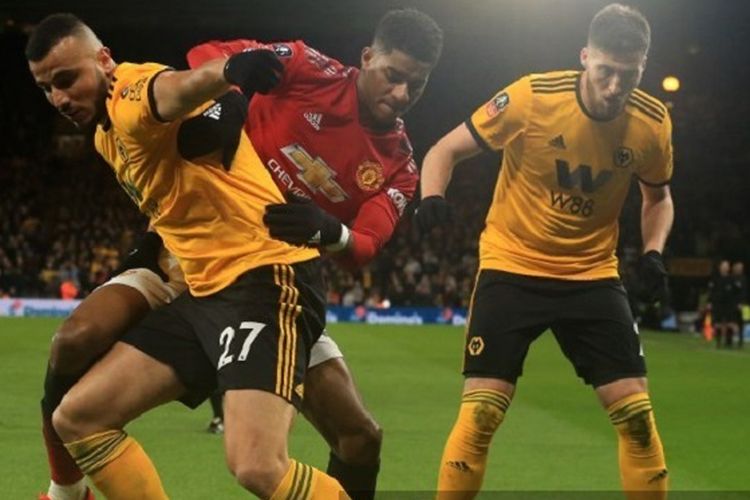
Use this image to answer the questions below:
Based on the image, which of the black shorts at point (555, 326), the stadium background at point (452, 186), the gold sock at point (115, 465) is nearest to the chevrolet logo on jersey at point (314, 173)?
the black shorts at point (555, 326)

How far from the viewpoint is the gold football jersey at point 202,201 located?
3.84m

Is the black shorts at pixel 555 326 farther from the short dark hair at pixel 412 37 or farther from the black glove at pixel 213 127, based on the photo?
the black glove at pixel 213 127

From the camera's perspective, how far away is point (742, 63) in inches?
1211

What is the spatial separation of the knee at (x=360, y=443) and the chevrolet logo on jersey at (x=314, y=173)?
0.82 metres

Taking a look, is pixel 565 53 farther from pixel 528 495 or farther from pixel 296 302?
pixel 296 302

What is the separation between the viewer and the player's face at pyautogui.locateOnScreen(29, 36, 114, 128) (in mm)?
3797

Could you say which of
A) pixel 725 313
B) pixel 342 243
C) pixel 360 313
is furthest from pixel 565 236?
pixel 360 313

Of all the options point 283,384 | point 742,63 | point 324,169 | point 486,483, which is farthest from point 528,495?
point 742,63

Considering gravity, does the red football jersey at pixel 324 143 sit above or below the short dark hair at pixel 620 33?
below

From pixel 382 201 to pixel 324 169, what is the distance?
24 cm

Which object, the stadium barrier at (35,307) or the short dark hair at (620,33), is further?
the stadium barrier at (35,307)

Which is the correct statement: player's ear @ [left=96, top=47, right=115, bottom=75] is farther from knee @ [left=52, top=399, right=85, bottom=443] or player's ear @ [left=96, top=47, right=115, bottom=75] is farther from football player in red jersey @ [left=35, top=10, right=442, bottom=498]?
knee @ [left=52, top=399, right=85, bottom=443]

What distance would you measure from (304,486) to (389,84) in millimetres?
1565

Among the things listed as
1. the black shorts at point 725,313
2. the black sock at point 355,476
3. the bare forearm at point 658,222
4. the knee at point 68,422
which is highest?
the bare forearm at point 658,222
